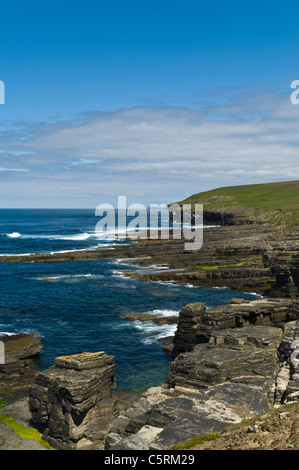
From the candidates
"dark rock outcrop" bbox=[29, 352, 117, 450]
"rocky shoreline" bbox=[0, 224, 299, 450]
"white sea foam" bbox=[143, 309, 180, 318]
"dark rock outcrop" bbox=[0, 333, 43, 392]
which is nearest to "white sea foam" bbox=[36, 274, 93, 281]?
"white sea foam" bbox=[143, 309, 180, 318]

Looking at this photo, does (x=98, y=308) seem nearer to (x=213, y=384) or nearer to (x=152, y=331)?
(x=152, y=331)

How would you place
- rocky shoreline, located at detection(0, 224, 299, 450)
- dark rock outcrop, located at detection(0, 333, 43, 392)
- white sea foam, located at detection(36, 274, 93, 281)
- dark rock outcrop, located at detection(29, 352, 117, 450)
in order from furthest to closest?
white sea foam, located at detection(36, 274, 93, 281)
dark rock outcrop, located at detection(0, 333, 43, 392)
dark rock outcrop, located at detection(29, 352, 117, 450)
rocky shoreline, located at detection(0, 224, 299, 450)

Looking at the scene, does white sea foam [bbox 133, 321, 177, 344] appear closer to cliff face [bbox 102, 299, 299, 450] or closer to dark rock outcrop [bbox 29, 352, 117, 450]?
cliff face [bbox 102, 299, 299, 450]

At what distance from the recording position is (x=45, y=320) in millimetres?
51438

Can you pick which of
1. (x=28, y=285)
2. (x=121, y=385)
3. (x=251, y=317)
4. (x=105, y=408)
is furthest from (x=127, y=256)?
(x=105, y=408)

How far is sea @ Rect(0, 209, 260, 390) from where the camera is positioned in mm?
39250

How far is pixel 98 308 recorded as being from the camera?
57000 millimetres

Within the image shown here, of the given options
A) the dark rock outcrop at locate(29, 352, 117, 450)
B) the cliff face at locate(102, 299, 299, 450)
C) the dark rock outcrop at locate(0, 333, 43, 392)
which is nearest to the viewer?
the cliff face at locate(102, 299, 299, 450)

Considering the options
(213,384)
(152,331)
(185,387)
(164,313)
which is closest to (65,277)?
(164,313)

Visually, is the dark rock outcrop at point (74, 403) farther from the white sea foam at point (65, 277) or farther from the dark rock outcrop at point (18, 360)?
the white sea foam at point (65, 277)

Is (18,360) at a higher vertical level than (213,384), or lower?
lower

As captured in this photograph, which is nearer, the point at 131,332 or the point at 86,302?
the point at 131,332
